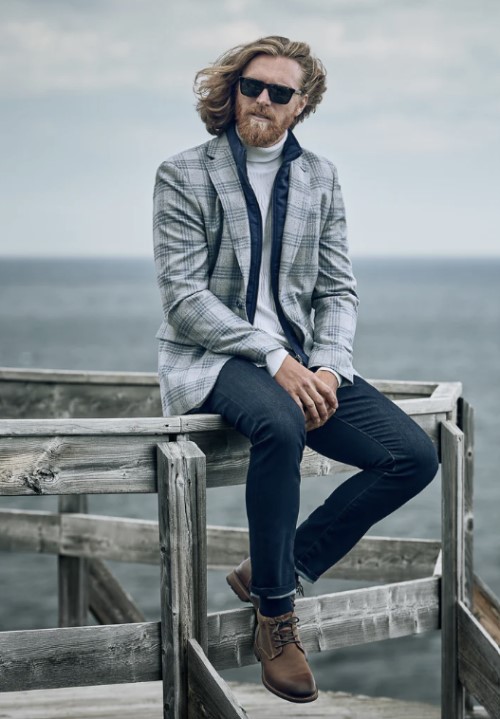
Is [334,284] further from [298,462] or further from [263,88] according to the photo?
[298,462]

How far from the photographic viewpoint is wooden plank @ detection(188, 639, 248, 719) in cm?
289

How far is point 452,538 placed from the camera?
390cm

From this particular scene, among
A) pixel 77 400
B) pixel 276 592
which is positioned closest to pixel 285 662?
pixel 276 592

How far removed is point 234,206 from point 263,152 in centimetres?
26

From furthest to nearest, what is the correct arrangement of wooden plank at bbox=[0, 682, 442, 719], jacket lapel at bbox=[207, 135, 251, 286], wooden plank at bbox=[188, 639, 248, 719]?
1. wooden plank at bbox=[0, 682, 442, 719]
2. jacket lapel at bbox=[207, 135, 251, 286]
3. wooden plank at bbox=[188, 639, 248, 719]

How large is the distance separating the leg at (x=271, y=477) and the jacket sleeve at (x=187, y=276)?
218 millimetres

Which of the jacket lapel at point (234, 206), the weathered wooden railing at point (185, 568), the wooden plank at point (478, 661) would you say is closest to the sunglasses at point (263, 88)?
the jacket lapel at point (234, 206)

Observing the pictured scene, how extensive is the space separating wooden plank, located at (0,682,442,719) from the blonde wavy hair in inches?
96.0

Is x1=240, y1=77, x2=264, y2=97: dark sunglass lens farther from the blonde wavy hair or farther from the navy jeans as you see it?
the navy jeans

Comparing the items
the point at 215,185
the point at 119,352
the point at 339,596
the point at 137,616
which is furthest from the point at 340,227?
the point at 119,352

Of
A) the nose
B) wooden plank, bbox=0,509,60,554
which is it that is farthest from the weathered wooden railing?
the nose

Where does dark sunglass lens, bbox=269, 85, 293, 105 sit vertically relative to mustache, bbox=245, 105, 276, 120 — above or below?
above

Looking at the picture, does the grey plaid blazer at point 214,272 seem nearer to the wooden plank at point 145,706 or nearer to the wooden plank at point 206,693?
the wooden plank at point 206,693

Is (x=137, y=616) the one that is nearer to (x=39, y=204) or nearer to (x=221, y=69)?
(x=221, y=69)
